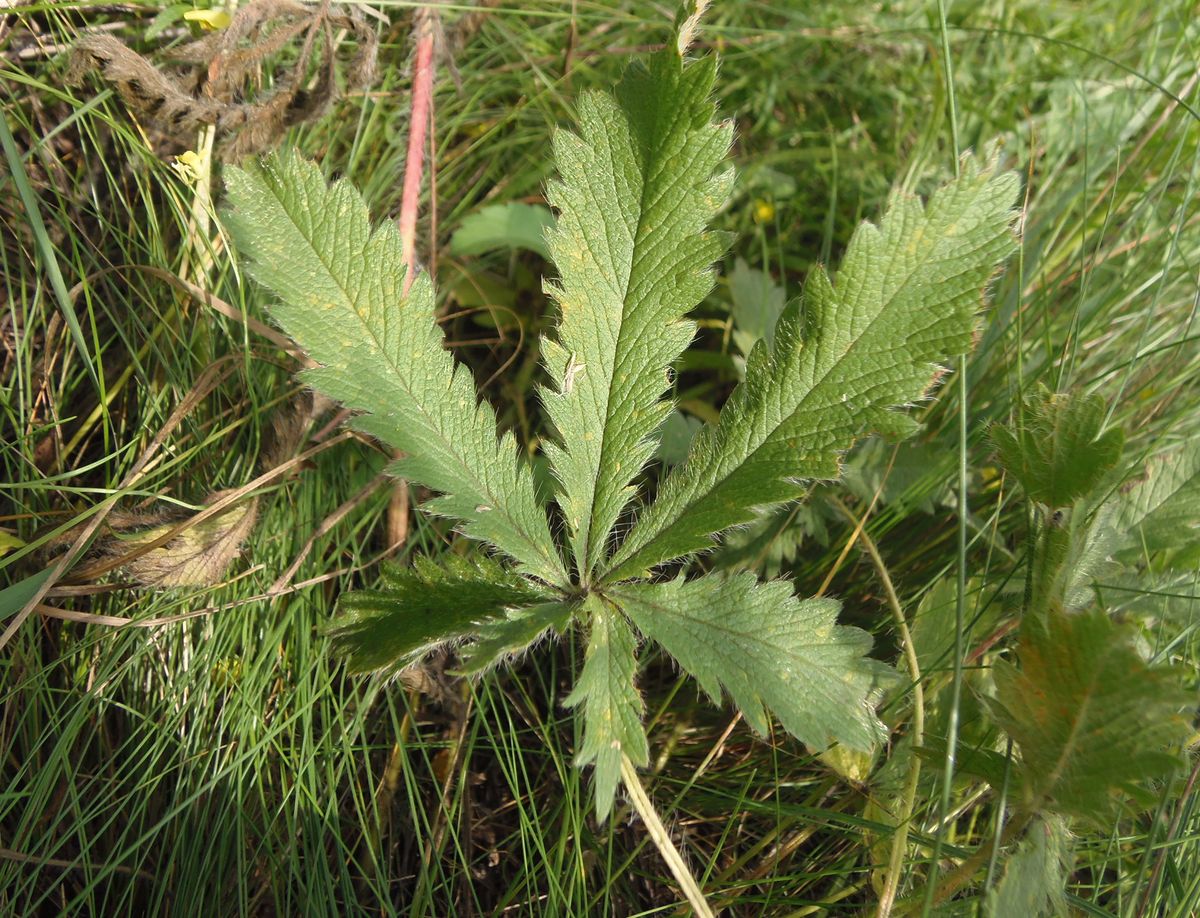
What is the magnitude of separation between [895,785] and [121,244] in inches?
66.8

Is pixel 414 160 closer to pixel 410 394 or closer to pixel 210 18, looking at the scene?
pixel 210 18

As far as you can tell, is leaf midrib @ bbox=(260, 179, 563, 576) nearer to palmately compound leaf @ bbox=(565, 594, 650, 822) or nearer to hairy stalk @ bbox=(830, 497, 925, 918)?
palmately compound leaf @ bbox=(565, 594, 650, 822)

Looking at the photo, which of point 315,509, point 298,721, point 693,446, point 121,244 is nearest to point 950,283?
point 693,446

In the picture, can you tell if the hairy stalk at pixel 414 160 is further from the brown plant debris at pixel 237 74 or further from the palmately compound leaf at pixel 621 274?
the palmately compound leaf at pixel 621 274

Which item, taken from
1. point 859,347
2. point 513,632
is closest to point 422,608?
point 513,632

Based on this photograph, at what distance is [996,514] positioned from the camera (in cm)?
159

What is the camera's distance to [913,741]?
4.78ft

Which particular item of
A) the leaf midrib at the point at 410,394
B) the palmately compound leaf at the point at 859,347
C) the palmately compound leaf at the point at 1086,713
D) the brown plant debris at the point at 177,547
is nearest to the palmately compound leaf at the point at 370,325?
the leaf midrib at the point at 410,394

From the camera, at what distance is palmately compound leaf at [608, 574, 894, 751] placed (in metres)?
1.23

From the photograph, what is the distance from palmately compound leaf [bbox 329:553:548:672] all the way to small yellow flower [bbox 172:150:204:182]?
0.85 m

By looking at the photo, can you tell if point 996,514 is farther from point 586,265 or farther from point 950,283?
point 586,265

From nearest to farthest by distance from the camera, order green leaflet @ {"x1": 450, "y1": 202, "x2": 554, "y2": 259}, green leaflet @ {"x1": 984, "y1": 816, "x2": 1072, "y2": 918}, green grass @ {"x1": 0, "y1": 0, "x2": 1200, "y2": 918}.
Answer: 1. green leaflet @ {"x1": 984, "y1": 816, "x2": 1072, "y2": 918}
2. green grass @ {"x1": 0, "y1": 0, "x2": 1200, "y2": 918}
3. green leaflet @ {"x1": 450, "y1": 202, "x2": 554, "y2": 259}

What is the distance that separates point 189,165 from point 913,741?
5.36 ft

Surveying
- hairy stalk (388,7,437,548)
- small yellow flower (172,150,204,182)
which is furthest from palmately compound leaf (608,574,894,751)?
small yellow flower (172,150,204,182)
